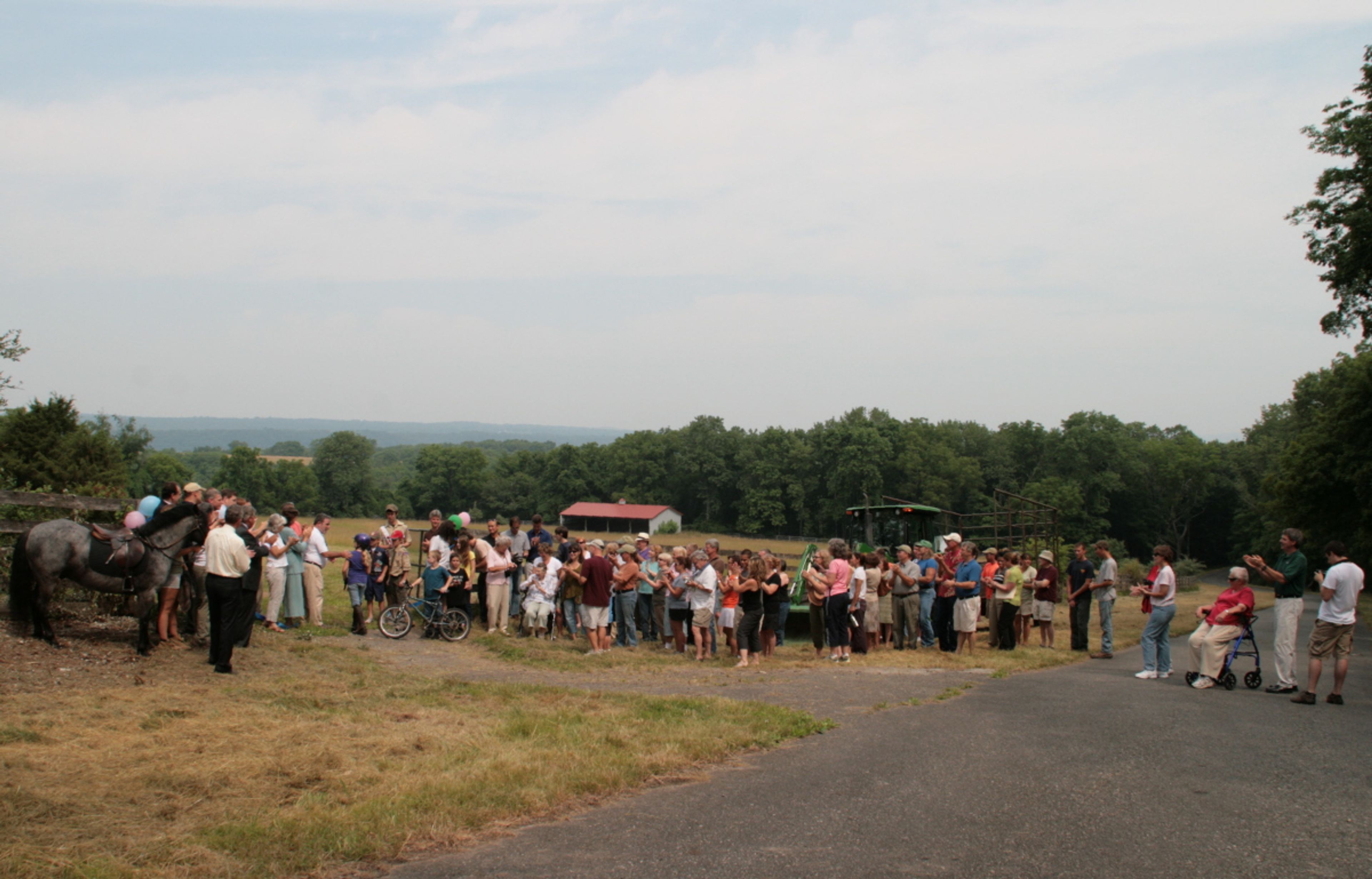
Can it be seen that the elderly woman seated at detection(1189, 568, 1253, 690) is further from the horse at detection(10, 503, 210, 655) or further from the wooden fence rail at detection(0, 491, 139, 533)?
the wooden fence rail at detection(0, 491, 139, 533)

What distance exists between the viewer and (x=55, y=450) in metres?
39.7

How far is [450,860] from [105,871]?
1808 mm

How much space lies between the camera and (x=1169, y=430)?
123375 mm

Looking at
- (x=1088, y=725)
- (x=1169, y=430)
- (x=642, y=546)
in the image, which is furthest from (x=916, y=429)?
(x=1088, y=725)

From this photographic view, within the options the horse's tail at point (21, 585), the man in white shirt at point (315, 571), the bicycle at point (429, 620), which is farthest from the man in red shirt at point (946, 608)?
the horse's tail at point (21, 585)

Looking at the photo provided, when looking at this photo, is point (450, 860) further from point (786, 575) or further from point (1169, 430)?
point (1169, 430)

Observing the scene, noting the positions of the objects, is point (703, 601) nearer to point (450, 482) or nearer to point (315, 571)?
point (315, 571)

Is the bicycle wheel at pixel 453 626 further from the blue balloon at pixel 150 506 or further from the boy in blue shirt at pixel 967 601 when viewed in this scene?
the boy in blue shirt at pixel 967 601

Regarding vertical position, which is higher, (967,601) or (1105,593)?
(1105,593)

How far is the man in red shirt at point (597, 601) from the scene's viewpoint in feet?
48.9

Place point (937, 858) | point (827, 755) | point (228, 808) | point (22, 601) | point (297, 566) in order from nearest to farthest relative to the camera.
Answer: point (937, 858) < point (228, 808) < point (827, 755) < point (22, 601) < point (297, 566)

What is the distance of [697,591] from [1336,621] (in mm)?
7936

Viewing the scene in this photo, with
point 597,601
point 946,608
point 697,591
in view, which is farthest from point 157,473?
point 946,608

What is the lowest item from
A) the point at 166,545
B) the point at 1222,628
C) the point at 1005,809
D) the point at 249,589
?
the point at 1005,809
